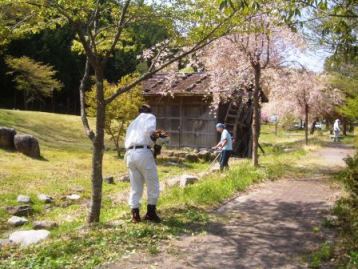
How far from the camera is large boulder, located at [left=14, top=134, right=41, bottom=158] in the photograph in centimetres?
2128

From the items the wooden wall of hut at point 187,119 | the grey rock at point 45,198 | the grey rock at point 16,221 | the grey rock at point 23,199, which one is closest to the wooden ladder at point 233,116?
the wooden wall of hut at point 187,119

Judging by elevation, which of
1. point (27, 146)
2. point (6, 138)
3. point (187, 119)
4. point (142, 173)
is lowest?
point (27, 146)

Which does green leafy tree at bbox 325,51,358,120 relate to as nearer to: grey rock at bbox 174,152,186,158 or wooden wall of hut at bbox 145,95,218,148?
wooden wall of hut at bbox 145,95,218,148

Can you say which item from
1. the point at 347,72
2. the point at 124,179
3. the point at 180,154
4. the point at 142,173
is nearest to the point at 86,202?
the point at 124,179

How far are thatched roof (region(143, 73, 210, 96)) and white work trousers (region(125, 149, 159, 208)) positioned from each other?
17463mm

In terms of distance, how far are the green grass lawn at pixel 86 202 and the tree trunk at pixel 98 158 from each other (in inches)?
14.9

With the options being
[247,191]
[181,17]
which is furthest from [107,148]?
[181,17]

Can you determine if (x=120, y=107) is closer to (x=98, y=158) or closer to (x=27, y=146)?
(x=27, y=146)

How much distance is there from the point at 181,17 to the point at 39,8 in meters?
2.63

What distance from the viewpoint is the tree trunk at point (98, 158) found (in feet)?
27.6

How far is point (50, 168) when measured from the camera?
19.3m

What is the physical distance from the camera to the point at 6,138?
71.5 feet

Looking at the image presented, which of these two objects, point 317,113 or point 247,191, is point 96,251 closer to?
point 247,191

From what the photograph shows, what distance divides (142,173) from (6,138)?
1585 cm
